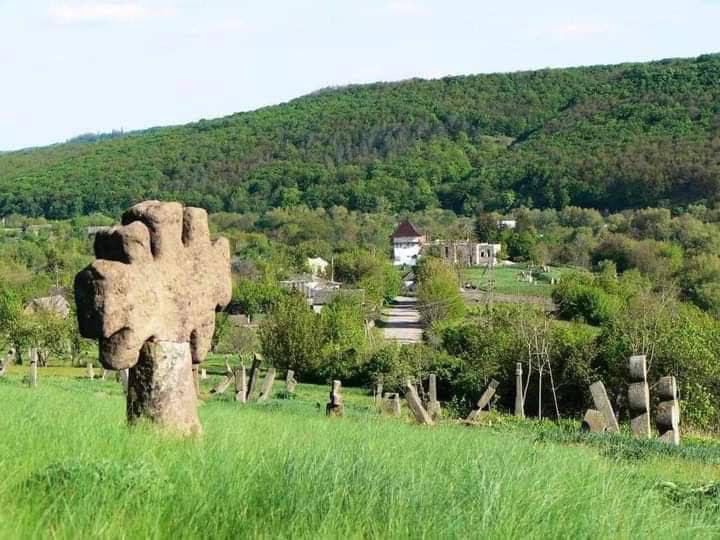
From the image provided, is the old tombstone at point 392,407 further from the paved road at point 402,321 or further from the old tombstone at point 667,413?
the paved road at point 402,321

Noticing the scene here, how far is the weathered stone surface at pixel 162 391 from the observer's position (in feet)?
31.6

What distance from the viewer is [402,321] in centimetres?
9962

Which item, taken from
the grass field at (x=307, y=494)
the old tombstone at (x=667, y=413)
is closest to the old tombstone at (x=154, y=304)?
the grass field at (x=307, y=494)

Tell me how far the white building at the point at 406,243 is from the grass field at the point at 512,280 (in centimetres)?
3259

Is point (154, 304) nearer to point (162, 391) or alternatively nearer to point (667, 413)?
point (162, 391)

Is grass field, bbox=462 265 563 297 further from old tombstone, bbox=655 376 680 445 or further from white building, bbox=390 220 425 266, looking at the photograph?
old tombstone, bbox=655 376 680 445

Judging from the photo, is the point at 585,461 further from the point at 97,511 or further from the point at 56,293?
the point at 56,293

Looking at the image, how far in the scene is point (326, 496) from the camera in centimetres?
566

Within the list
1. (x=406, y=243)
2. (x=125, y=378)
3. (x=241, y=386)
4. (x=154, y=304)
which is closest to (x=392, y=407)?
(x=241, y=386)

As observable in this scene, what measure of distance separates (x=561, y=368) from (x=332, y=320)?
30002 millimetres

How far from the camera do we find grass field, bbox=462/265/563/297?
333ft

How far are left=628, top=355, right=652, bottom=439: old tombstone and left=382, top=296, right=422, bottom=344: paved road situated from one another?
57527mm

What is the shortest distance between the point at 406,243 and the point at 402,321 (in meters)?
68.2

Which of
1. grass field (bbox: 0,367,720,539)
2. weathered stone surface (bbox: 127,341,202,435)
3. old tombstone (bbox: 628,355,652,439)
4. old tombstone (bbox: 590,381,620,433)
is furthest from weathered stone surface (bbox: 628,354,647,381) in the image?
grass field (bbox: 0,367,720,539)
